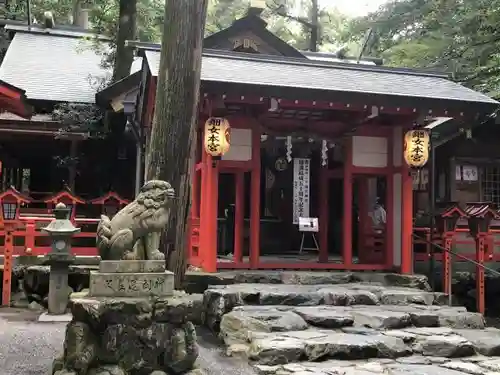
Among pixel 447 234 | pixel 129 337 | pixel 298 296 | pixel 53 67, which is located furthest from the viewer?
pixel 53 67

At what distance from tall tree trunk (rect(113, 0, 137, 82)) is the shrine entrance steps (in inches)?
357

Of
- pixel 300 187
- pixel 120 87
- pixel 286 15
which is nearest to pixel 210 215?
pixel 300 187

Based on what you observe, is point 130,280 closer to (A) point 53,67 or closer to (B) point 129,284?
(B) point 129,284

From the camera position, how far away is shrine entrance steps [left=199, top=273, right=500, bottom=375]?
6316mm

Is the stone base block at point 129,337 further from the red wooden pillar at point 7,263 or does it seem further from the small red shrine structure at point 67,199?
the small red shrine structure at point 67,199

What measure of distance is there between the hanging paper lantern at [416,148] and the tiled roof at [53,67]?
9.62 m

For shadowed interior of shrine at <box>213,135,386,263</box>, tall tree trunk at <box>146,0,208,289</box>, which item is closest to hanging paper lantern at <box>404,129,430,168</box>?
shadowed interior of shrine at <box>213,135,386,263</box>

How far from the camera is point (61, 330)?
812 centimetres

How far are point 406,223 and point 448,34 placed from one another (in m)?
7.16

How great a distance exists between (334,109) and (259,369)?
5821mm

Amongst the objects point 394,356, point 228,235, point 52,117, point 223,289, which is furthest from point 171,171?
point 52,117

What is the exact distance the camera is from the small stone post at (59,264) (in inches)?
363

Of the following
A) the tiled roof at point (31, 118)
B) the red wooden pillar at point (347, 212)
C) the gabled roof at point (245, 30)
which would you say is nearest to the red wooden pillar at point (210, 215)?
the red wooden pillar at point (347, 212)

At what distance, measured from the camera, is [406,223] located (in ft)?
35.7
